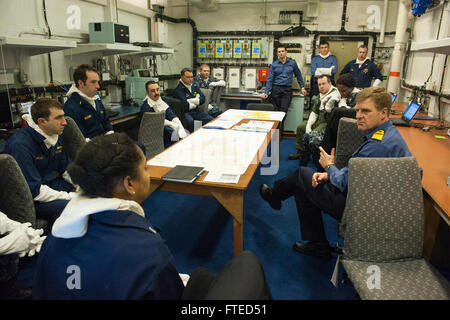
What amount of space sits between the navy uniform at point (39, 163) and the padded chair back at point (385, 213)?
177 cm

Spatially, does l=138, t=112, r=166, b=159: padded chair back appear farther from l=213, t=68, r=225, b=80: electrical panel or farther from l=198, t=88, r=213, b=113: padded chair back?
l=213, t=68, r=225, b=80: electrical panel

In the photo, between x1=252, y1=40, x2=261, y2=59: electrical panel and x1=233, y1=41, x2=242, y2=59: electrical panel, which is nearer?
x1=252, y1=40, x2=261, y2=59: electrical panel

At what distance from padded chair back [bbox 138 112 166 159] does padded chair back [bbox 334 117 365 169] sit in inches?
70.6

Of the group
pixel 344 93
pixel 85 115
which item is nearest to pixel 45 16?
pixel 85 115

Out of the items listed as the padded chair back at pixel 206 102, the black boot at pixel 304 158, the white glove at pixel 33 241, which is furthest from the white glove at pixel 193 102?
the white glove at pixel 33 241

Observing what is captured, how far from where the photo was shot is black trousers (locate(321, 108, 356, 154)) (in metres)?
2.94

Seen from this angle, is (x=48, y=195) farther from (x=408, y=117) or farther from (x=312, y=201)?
(x=408, y=117)

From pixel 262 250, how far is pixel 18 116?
285cm

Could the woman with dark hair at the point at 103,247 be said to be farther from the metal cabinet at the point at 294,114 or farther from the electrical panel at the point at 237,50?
the electrical panel at the point at 237,50

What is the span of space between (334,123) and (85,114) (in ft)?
8.06

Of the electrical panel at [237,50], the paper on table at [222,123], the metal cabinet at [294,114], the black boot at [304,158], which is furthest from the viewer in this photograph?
the electrical panel at [237,50]

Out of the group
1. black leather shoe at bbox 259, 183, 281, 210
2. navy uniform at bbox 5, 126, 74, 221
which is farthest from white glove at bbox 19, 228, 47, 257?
black leather shoe at bbox 259, 183, 281, 210

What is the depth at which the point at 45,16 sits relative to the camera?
12.2 feet

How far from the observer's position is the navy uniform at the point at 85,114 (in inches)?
121
